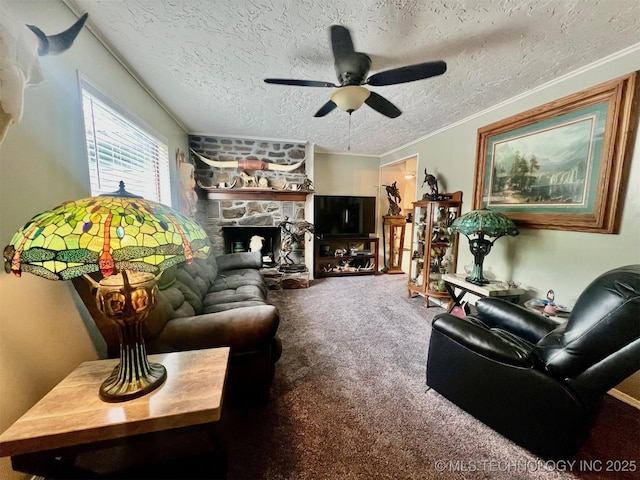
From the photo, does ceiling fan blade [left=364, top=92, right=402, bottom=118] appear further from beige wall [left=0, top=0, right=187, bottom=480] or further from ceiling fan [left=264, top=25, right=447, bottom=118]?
beige wall [left=0, top=0, right=187, bottom=480]

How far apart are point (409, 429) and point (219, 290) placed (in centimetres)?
197

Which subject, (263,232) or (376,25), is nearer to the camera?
(376,25)

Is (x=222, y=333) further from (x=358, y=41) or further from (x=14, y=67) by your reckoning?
(x=358, y=41)

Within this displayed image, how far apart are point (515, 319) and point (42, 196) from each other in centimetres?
287

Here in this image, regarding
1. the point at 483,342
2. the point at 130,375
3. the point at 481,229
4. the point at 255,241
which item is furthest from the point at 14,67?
the point at 255,241

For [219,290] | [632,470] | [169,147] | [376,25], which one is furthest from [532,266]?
[169,147]

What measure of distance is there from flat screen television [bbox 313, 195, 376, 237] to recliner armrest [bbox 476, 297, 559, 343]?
116 inches

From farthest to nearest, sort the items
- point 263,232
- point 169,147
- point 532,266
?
point 263,232, point 169,147, point 532,266

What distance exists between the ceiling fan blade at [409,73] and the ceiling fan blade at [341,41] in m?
0.26

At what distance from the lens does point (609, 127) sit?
5.80 feet

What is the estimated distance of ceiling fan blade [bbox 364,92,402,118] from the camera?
186cm

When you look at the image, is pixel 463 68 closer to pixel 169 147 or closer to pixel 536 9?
pixel 536 9

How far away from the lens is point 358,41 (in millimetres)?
1645

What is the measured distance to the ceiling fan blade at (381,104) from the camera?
1.86m
